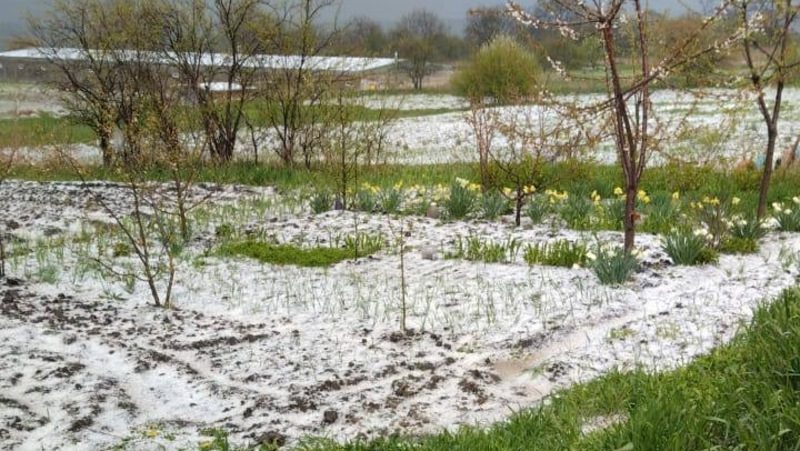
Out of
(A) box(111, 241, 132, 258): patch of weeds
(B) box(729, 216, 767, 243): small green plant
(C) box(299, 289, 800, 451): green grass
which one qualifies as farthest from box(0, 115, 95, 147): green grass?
(C) box(299, 289, 800, 451): green grass

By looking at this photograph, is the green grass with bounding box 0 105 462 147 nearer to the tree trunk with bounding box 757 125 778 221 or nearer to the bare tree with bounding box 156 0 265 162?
the bare tree with bounding box 156 0 265 162

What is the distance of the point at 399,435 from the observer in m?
3.62

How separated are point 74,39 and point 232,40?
10.4 feet

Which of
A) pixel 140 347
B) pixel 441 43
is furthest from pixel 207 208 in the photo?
pixel 441 43

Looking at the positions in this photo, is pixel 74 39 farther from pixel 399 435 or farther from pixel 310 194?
pixel 399 435

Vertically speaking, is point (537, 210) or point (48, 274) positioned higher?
point (537, 210)

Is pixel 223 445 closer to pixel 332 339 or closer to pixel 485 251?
pixel 332 339

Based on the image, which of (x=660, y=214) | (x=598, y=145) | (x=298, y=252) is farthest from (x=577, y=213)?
(x=598, y=145)

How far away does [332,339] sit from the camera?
4.91 metres

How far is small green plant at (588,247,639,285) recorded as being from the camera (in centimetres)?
550

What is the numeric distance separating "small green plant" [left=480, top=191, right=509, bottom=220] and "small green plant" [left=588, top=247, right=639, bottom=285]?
102 inches

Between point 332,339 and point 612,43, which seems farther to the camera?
point 612,43

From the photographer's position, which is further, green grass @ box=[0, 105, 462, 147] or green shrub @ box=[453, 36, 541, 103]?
green shrub @ box=[453, 36, 541, 103]

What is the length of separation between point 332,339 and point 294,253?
2.06m
